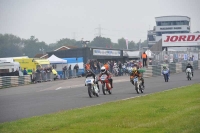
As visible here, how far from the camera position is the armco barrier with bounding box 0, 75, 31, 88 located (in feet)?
122

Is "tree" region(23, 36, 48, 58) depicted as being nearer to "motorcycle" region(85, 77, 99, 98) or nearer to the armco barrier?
the armco barrier

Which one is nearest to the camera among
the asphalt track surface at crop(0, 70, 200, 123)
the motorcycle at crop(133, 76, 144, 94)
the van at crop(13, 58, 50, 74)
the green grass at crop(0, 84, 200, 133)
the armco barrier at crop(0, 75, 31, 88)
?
the green grass at crop(0, 84, 200, 133)

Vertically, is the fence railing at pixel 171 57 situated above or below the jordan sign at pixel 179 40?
below

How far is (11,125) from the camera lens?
11.8 meters

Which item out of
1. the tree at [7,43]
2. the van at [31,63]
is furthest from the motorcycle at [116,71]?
the tree at [7,43]

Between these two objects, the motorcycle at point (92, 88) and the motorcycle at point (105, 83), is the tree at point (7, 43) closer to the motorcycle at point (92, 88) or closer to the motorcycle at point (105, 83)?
the motorcycle at point (92, 88)

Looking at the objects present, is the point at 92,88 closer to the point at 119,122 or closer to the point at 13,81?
the point at 119,122

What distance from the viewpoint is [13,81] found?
38656 millimetres

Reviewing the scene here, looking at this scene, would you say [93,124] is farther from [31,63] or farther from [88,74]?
[31,63]

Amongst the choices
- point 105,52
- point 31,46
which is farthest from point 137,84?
point 31,46

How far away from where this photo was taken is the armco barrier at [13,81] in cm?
→ 3728

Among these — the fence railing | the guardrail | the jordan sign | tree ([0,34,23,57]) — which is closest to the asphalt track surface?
tree ([0,34,23,57])

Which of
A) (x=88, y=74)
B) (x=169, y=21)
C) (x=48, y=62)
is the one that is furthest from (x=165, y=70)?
(x=169, y=21)

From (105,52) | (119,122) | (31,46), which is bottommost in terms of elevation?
(119,122)
